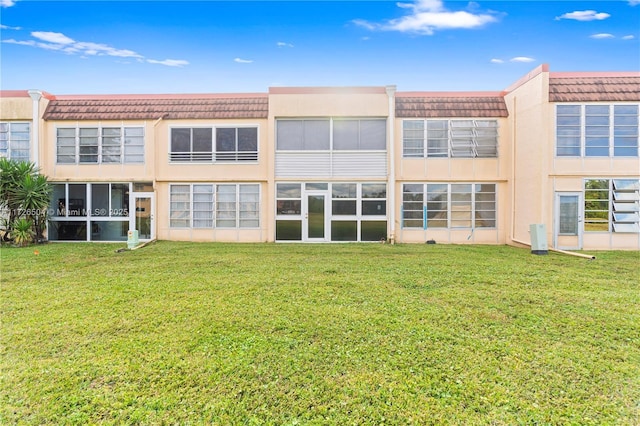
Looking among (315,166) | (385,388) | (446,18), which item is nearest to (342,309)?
(385,388)

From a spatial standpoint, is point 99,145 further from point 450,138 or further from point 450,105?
point 450,105

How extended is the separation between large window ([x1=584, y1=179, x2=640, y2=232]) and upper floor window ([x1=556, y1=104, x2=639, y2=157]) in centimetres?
100

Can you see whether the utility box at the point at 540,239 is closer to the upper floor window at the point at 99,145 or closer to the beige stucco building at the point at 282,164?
the beige stucco building at the point at 282,164

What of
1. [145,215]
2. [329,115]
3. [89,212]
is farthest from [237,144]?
[89,212]

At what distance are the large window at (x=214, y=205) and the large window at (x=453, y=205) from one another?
6109 mm

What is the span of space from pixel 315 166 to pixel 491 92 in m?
7.69

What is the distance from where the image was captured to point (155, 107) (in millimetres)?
13109

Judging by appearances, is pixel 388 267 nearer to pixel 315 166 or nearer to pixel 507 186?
pixel 315 166

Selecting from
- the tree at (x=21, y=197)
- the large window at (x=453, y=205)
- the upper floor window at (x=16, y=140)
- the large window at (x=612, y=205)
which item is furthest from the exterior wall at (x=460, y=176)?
the upper floor window at (x=16, y=140)

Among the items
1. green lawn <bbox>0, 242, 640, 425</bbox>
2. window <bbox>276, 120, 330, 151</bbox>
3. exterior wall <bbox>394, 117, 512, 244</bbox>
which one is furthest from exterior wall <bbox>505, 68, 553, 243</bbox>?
window <bbox>276, 120, 330, 151</bbox>

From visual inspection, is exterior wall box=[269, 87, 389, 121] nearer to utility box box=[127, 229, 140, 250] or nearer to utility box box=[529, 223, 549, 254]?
utility box box=[127, 229, 140, 250]

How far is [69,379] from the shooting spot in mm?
3021

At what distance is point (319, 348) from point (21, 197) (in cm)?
1345

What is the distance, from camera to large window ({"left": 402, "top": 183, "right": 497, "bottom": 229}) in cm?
1271
